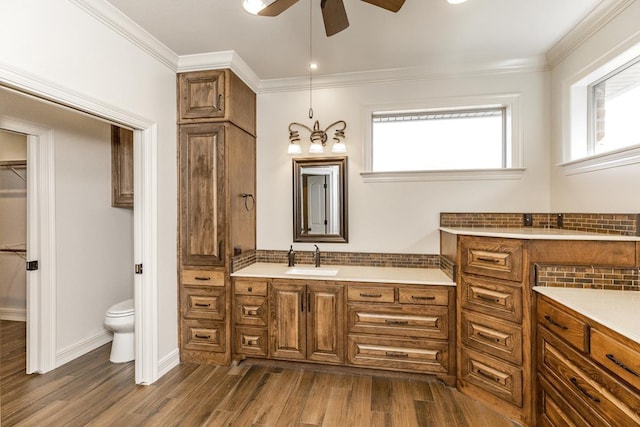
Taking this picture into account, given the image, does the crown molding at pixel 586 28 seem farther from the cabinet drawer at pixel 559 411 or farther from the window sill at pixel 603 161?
the cabinet drawer at pixel 559 411

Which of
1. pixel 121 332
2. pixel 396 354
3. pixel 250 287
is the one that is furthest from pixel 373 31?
pixel 121 332

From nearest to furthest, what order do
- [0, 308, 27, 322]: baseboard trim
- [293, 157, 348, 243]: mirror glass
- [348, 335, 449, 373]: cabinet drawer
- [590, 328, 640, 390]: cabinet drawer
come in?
[590, 328, 640, 390]: cabinet drawer < [348, 335, 449, 373]: cabinet drawer < [293, 157, 348, 243]: mirror glass < [0, 308, 27, 322]: baseboard trim

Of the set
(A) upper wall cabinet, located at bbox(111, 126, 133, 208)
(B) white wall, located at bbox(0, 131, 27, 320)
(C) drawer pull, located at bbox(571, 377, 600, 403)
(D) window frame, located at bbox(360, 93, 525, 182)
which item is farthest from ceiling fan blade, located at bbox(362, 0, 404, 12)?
(B) white wall, located at bbox(0, 131, 27, 320)

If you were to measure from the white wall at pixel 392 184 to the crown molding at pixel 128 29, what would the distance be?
39.0 inches

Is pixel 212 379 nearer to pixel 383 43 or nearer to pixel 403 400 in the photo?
pixel 403 400

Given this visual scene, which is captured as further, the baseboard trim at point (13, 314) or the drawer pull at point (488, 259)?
the baseboard trim at point (13, 314)

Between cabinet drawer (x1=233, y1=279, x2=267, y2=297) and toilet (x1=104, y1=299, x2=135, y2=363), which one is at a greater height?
cabinet drawer (x1=233, y1=279, x2=267, y2=297)

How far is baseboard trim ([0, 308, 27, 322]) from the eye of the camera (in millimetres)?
3902

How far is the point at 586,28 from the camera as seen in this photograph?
2.31 meters

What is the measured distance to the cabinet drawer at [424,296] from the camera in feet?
8.25

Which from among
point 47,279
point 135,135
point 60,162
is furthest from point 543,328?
point 60,162

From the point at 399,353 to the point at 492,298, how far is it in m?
0.86

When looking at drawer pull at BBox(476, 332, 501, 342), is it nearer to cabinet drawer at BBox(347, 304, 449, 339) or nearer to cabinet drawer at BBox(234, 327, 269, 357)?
cabinet drawer at BBox(347, 304, 449, 339)

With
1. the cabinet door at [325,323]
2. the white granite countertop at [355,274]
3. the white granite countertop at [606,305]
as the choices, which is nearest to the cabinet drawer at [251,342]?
the cabinet door at [325,323]
